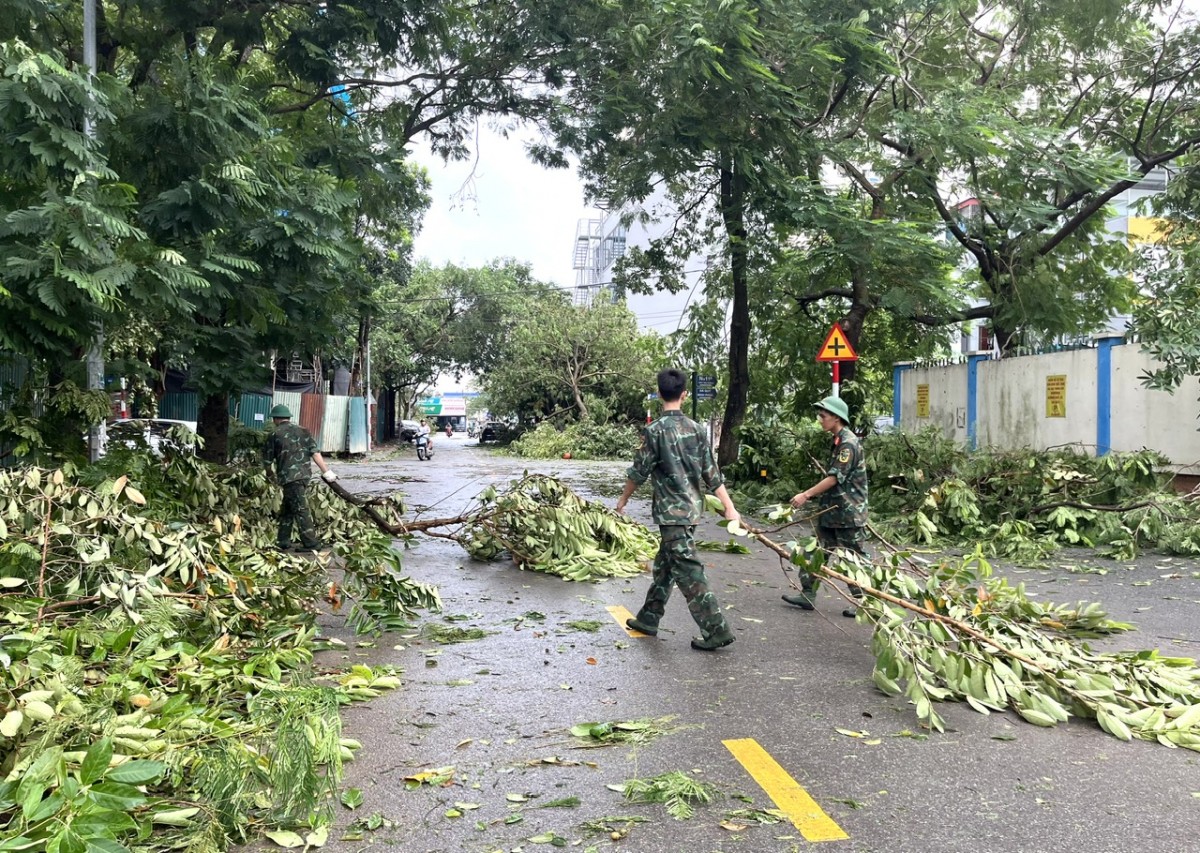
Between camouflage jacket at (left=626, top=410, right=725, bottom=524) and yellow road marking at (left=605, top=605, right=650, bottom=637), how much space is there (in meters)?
0.91

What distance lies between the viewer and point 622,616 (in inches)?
276

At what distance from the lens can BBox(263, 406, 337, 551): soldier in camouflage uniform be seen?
9500 millimetres

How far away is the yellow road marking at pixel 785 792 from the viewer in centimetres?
331

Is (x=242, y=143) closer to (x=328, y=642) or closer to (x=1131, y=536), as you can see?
(x=328, y=642)

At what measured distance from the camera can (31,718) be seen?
3.42 m

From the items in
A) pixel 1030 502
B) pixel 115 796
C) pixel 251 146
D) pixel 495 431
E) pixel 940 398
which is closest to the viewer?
pixel 115 796

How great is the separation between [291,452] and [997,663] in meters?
7.29

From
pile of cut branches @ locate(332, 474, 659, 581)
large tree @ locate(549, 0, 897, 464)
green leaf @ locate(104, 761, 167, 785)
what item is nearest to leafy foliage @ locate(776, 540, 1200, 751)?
green leaf @ locate(104, 761, 167, 785)

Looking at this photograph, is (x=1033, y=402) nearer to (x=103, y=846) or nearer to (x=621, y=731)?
(x=621, y=731)

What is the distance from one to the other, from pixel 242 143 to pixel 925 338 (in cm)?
1393

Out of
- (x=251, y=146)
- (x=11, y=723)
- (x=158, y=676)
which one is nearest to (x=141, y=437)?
(x=251, y=146)

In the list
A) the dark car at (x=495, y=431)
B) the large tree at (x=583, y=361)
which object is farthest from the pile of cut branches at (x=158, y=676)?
the dark car at (x=495, y=431)

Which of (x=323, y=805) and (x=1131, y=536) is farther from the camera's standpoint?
(x=1131, y=536)

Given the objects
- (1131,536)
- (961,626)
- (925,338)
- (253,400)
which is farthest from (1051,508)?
(253,400)
